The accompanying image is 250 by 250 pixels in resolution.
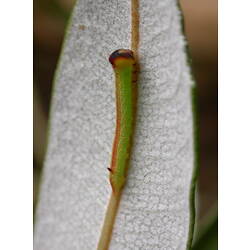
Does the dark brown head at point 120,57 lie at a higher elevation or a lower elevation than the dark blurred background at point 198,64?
lower

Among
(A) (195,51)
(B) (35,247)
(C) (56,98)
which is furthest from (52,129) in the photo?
(A) (195,51)

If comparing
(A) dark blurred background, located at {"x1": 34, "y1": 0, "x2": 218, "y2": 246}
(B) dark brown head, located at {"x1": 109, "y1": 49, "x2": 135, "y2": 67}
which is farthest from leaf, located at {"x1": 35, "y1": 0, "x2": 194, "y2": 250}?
(A) dark blurred background, located at {"x1": 34, "y1": 0, "x2": 218, "y2": 246}

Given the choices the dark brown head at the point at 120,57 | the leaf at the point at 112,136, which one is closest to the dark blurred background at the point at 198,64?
the leaf at the point at 112,136

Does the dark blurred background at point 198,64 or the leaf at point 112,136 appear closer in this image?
the leaf at point 112,136

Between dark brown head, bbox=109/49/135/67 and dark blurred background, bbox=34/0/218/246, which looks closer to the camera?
dark brown head, bbox=109/49/135/67

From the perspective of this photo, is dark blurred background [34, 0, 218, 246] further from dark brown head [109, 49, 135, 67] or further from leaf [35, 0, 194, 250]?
dark brown head [109, 49, 135, 67]

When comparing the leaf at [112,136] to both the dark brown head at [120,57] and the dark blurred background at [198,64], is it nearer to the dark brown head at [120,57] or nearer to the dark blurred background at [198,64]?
the dark brown head at [120,57]

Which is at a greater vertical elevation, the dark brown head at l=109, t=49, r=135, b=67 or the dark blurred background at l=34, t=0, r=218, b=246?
the dark blurred background at l=34, t=0, r=218, b=246

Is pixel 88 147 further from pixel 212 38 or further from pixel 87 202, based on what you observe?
pixel 212 38
